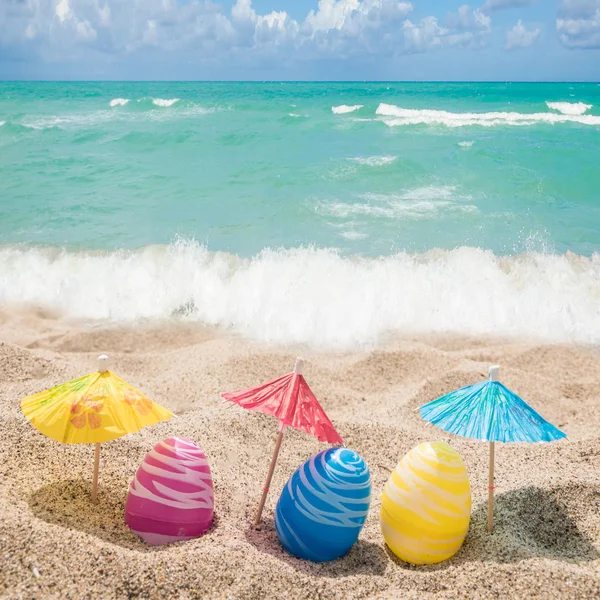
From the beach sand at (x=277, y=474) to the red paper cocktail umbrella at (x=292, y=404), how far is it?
62 cm

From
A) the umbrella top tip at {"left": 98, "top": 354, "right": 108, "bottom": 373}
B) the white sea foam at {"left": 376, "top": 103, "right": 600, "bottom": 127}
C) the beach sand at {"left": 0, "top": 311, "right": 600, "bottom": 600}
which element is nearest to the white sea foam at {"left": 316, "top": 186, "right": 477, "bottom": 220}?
the beach sand at {"left": 0, "top": 311, "right": 600, "bottom": 600}

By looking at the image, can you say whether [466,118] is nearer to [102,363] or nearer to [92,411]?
[102,363]

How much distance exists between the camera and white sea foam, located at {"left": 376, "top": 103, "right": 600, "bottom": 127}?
89.6 feet

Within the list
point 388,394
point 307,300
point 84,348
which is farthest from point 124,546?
point 307,300

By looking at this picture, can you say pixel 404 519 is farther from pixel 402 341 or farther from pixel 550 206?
pixel 550 206

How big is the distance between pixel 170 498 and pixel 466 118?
99.9 ft

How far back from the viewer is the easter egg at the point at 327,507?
2.81 m

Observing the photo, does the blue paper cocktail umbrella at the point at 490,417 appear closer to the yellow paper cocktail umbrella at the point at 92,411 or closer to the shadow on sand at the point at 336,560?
the shadow on sand at the point at 336,560

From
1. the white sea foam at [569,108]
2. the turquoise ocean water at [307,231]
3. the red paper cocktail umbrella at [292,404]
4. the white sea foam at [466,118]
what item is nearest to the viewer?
the red paper cocktail umbrella at [292,404]

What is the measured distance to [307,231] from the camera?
10.6 metres

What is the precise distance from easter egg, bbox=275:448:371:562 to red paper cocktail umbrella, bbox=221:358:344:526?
0.14m

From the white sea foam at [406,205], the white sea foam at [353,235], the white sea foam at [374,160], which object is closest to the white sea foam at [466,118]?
the white sea foam at [374,160]

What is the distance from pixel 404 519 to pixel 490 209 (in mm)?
10104

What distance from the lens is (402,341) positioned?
6312mm
